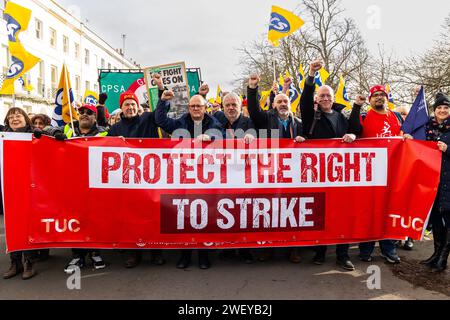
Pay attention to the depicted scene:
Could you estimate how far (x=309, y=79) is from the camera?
170 inches

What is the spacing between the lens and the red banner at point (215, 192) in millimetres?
4145

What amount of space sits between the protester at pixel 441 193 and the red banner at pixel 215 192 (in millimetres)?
111

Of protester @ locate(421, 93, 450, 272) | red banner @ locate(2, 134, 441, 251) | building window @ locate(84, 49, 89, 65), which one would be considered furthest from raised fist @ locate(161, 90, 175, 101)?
building window @ locate(84, 49, 89, 65)

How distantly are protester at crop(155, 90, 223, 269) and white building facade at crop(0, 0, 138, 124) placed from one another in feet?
64.0

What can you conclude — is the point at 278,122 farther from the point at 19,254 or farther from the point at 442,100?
the point at 19,254

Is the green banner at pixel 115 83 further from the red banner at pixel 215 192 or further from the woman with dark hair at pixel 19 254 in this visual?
the red banner at pixel 215 192

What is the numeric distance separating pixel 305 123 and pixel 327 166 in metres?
0.60

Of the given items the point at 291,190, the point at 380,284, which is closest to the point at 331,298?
the point at 380,284

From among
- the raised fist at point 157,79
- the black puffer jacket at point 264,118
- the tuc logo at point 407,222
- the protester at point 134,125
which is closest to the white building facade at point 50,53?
the protester at point 134,125

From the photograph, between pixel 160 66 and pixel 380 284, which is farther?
pixel 160 66

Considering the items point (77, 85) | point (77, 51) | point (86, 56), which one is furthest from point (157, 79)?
point (86, 56)

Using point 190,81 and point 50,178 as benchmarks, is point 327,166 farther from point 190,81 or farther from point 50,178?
point 190,81

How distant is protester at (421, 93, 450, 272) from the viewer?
423 cm

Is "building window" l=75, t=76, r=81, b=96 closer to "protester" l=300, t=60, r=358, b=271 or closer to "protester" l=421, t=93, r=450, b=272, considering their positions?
"protester" l=300, t=60, r=358, b=271
